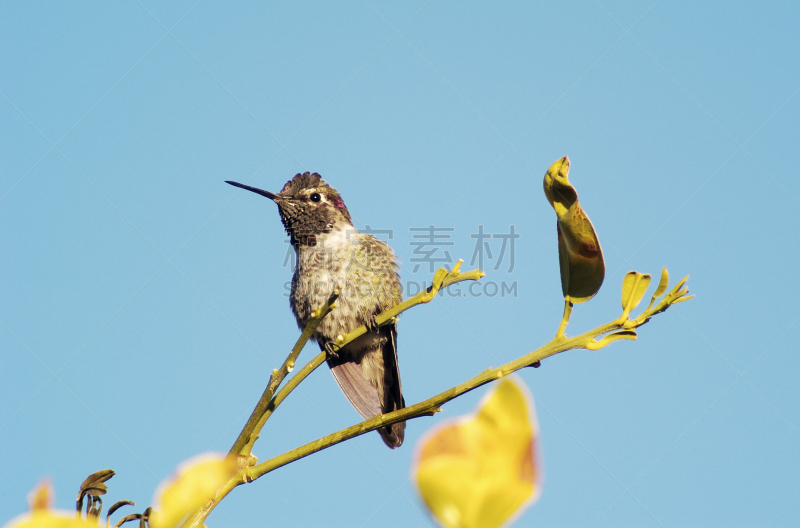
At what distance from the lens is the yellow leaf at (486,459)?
431mm

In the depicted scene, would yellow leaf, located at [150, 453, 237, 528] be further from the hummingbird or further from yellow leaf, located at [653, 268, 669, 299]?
the hummingbird

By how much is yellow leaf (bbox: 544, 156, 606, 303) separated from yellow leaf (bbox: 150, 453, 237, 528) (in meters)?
0.53

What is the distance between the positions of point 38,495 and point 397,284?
12.3 ft

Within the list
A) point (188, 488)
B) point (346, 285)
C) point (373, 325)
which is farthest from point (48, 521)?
point (346, 285)

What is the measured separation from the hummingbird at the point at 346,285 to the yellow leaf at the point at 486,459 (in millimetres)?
3148

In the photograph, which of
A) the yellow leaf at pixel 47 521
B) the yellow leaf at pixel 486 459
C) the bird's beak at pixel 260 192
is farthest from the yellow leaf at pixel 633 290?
the bird's beak at pixel 260 192

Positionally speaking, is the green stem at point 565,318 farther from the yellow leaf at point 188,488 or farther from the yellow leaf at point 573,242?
the yellow leaf at point 188,488

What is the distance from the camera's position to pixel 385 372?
14.2 feet

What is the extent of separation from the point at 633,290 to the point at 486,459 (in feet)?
1.69

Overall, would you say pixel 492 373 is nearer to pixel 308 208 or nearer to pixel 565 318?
pixel 565 318

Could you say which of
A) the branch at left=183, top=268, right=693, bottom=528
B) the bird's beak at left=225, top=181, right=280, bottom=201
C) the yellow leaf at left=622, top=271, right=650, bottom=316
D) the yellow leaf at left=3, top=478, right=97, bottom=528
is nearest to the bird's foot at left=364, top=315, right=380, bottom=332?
the branch at left=183, top=268, right=693, bottom=528

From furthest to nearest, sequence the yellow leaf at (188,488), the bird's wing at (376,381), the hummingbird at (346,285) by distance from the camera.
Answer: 1. the hummingbird at (346,285)
2. the bird's wing at (376,381)
3. the yellow leaf at (188,488)

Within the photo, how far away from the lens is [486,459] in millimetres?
438

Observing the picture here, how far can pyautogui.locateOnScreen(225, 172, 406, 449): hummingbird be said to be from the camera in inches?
152
